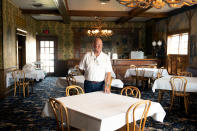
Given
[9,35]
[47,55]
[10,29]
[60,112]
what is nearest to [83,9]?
[10,29]

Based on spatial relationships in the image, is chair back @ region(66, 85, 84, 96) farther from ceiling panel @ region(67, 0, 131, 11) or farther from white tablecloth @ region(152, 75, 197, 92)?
ceiling panel @ region(67, 0, 131, 11)

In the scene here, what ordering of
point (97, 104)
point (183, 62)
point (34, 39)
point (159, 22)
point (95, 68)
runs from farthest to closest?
1. point (34, 39)
2. point (159, 22)
3. point (183, 62)
4. point (95, 68)
5. point (97, 104)

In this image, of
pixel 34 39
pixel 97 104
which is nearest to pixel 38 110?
pixel 97 104

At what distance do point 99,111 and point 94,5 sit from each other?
23.2 ft

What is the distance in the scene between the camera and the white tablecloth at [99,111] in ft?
7.27

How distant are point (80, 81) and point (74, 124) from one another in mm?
2859

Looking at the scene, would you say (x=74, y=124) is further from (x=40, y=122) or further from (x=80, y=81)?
(x=80, y=81)

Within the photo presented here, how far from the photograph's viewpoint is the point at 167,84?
17.5ft

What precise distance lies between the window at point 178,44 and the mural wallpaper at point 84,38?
133 inches

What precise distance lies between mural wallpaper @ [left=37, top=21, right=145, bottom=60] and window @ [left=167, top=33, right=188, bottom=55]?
338cm

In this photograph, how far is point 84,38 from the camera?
13266 mm

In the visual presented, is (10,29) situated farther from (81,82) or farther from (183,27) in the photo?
(183,27)

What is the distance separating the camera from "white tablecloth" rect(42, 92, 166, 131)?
2.22 meters

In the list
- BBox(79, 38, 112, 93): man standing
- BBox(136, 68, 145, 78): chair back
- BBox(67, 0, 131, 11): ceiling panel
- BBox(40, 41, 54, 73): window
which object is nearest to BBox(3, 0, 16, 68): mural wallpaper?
BBox(67, 0, 131, 11): ceiling panel
